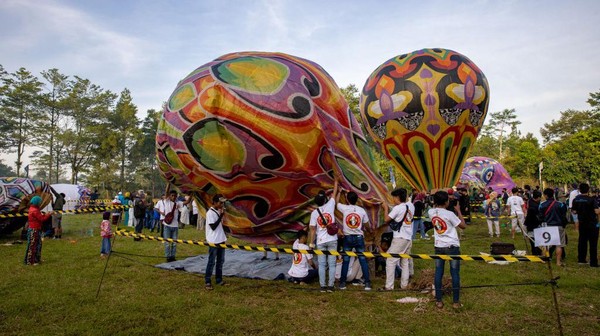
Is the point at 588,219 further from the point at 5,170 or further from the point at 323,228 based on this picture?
the point at 5,170

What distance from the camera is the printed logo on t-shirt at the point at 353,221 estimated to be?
7162mm

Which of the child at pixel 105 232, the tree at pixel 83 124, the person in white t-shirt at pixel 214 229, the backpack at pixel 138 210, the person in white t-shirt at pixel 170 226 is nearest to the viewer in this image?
the person in white t-shirt at pixel 214 229

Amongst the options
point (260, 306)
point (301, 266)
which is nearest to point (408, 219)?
point (301, 266)

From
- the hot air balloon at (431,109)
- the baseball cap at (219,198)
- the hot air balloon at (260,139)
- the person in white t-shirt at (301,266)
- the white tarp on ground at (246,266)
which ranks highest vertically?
the hot air balloon at (431,109)

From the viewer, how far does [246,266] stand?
934cm

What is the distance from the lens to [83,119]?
44844 mm

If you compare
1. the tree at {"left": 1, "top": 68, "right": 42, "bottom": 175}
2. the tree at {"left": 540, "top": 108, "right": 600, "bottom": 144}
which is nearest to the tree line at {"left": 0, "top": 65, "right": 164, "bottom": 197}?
the tree at {"left": 1, "top": 68, "right": 42, "bottom": 175}

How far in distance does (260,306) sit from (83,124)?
153 ft

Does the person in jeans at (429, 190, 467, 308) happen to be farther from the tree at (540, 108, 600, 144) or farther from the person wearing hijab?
the tree at (540, 108, 600, 144)

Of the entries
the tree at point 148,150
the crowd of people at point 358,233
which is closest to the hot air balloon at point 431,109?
the crowd of people at point 358,233

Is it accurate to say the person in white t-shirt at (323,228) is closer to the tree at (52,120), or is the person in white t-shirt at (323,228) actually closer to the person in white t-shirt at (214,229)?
the person in white t-shirt at (214,229)

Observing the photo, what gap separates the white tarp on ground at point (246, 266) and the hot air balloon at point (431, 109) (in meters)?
8.33

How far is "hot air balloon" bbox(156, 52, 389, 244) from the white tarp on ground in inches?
45.3

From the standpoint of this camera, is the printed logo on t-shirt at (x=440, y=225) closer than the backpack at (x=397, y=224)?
Yes
